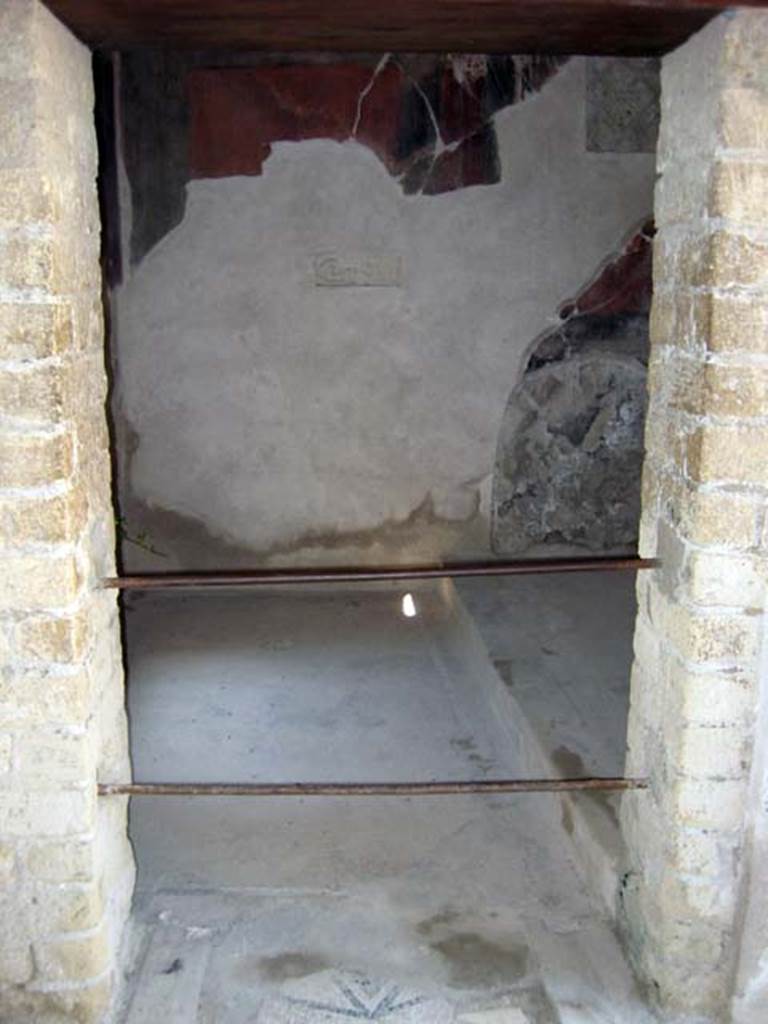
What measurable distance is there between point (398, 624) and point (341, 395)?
121 centimetres

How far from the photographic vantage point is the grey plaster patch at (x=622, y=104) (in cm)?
525

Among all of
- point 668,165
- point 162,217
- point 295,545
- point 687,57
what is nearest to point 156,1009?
point 668,165

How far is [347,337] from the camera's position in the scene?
545cm

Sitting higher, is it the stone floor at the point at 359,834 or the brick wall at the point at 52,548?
the brick wall at the point at 52,548

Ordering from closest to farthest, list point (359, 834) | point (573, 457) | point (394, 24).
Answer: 1. point (394, 24)
2. point (359, 834)
3. point (573, 457)

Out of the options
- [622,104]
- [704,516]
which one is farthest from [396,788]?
[622,104]

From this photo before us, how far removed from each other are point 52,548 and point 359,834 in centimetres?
166

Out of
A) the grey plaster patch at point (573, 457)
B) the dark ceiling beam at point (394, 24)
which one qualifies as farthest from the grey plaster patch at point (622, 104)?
the dark ceiling beam at point (394, 24)

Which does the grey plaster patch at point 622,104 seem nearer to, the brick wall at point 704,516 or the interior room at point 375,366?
the interior room at point 375,366

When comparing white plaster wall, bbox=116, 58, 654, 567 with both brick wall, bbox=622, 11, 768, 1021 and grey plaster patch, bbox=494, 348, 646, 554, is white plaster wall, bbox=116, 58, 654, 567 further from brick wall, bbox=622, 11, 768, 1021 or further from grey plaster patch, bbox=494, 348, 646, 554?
brick wall, bbox=622, 11, 768, 1021

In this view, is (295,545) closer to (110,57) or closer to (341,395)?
(341,395)

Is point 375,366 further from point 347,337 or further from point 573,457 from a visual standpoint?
point 573,457

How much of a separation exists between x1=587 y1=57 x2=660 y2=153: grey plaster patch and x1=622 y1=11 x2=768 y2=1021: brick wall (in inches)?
121

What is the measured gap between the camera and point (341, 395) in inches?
217
